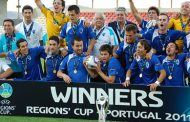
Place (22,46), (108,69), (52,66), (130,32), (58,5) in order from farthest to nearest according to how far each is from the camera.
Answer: (58,5)
(22,46)
(52,66)
(130,32)
(108,69)

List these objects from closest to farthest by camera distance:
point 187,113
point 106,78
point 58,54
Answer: point 187,113 → point 106,78 → point 58,54

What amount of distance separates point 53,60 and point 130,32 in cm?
155

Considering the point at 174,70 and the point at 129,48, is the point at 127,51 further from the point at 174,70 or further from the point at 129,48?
the point at 174,70

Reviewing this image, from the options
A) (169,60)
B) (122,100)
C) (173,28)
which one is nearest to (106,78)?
(122,100)

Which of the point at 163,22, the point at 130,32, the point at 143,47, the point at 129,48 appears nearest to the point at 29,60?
the point at 129,48

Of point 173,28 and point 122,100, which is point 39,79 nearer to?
point 122,100

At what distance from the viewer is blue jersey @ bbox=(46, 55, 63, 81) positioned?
907 cm

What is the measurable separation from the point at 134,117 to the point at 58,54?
202 cm

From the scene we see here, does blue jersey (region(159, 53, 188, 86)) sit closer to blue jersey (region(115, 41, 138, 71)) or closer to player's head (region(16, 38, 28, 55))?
blue jersey (region(115, 41, 138, 71))

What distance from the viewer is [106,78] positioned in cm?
852

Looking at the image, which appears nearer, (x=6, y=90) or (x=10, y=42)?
(x=6, y=90)

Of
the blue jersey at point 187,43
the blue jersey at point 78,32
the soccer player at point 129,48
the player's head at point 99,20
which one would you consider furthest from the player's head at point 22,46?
the blue jersey at point 187,43

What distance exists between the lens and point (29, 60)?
9.42m

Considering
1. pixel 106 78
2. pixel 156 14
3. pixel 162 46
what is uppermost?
pixel 156 14
